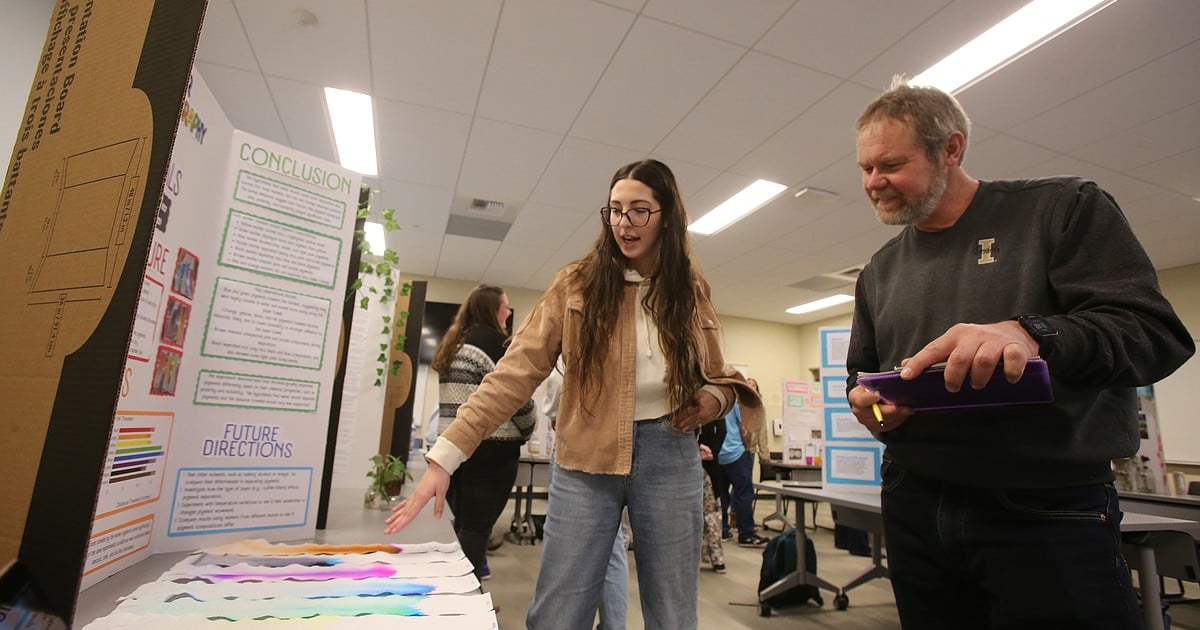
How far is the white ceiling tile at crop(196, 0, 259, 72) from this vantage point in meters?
2.76

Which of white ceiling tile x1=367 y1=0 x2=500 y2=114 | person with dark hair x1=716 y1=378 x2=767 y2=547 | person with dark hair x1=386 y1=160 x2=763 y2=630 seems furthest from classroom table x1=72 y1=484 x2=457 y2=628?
person with dark hair x1=716 y1=378 x2=767 y2=547

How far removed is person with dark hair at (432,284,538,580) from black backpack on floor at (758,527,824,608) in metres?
1.76

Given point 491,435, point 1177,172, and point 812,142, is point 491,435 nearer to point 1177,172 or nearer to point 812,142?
point 812,142

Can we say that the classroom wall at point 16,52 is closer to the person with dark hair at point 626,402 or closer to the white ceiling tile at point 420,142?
the white ceiling tile at point 420,142

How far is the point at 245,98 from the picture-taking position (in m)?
3.54

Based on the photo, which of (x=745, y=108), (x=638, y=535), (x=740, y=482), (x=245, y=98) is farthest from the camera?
(x=740, y=482)

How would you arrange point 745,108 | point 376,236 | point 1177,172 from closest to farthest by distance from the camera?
point 745,108 < point 1177,172 < point 376,236

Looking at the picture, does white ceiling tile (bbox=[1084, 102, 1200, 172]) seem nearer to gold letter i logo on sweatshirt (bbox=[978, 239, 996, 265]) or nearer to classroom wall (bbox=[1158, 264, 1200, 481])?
classroom wall (bbox=[1158, 264, 1200, 481])

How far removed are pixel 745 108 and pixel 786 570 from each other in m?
2.81

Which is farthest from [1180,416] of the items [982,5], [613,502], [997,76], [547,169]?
[613,502]

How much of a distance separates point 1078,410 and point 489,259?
6617 mm

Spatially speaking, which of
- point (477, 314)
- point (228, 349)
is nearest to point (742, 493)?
point (477, 314)

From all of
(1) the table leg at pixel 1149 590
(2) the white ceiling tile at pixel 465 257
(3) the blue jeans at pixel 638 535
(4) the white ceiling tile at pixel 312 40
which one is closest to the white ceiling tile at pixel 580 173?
(4) the white ceiling tile at pixel 312 40

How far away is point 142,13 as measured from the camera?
17.9 inches
